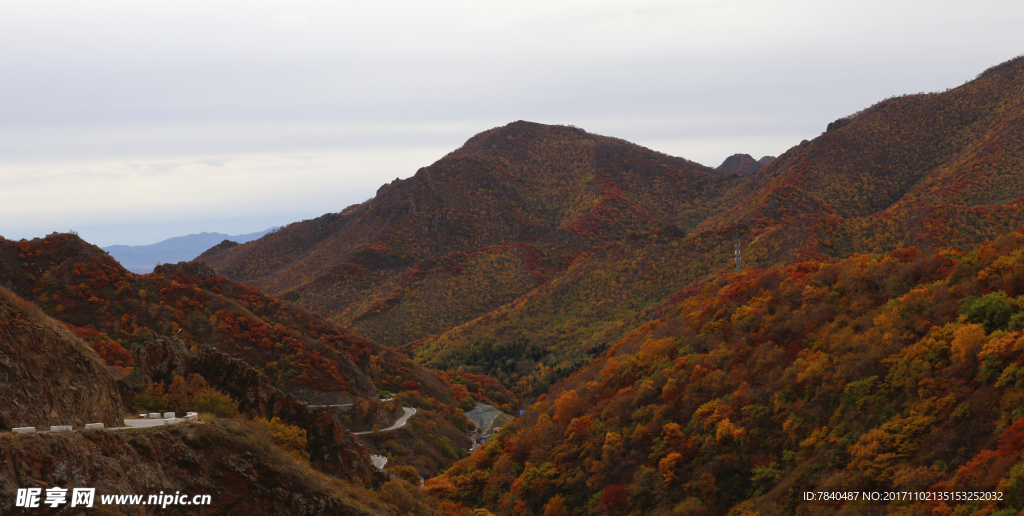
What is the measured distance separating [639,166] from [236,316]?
136597mm

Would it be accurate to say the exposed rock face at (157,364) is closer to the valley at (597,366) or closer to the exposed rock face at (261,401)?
the exposed rock face at (261,401)

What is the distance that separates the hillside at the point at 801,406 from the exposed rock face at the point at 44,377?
68.7 feet

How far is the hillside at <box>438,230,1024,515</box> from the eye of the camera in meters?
24.8

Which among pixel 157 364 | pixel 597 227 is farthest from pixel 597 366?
pixel 597 227

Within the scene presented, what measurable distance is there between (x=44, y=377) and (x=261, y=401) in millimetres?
11104

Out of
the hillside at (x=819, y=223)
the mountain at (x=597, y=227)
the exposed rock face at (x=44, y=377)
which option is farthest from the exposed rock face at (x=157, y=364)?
the hillside at (x=819, y=223)

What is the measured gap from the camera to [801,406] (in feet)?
103

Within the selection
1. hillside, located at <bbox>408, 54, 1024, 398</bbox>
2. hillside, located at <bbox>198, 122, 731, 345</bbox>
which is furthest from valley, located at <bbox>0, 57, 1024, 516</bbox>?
hillside, located at <bbox>198, 122, 731, 345</bbox>

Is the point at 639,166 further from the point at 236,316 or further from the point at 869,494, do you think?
the point at 869,494

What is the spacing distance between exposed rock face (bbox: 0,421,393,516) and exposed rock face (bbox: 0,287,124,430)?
215cm

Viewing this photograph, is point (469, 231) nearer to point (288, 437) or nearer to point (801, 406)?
point (801, 406)

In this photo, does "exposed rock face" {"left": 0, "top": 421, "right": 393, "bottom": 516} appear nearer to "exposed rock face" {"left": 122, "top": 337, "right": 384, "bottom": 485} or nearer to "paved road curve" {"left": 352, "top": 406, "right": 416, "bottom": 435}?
"exposed rock face" {"left": 122, "top": 337, "right": 384, "bottom": 485}

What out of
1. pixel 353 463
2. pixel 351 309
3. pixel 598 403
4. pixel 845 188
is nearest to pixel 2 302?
pixel 353 463

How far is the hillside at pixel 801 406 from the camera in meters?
24.8
